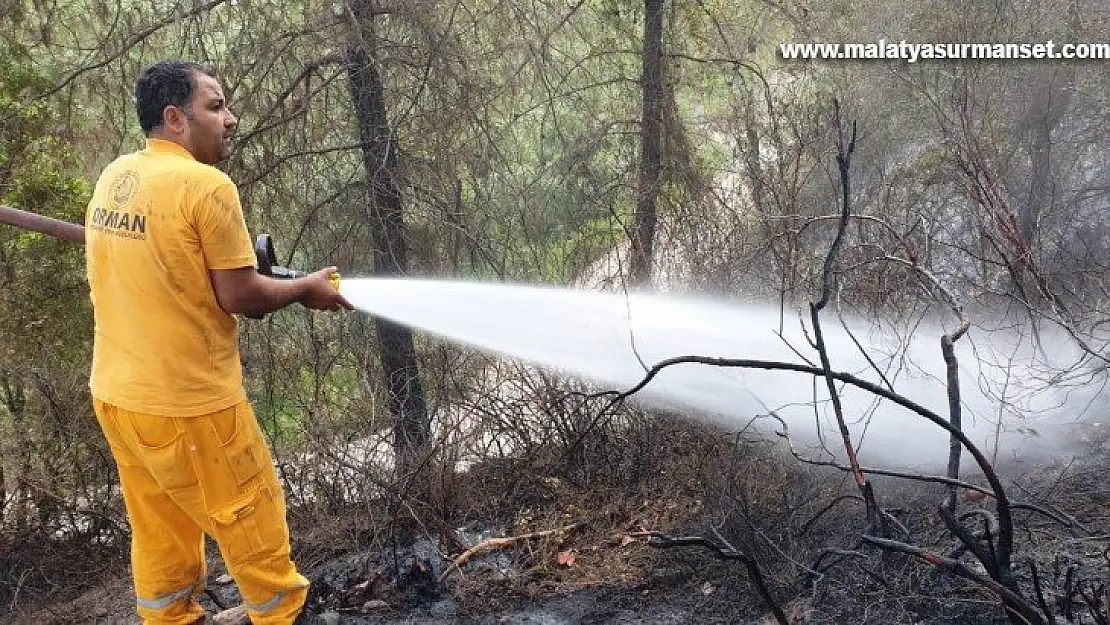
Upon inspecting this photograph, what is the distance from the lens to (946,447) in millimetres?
4469

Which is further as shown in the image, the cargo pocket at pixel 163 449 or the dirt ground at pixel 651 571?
the dirt ground at pixel 651 571

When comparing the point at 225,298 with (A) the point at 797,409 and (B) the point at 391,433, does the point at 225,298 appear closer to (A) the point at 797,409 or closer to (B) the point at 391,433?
(B) the point at 391,433

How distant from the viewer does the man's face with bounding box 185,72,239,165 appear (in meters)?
2.86

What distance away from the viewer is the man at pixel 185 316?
2.73 m

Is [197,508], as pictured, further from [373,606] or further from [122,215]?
[373,606]

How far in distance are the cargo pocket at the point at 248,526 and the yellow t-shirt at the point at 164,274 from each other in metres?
0.35

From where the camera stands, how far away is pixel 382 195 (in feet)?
20.7

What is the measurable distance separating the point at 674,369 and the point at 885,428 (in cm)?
122

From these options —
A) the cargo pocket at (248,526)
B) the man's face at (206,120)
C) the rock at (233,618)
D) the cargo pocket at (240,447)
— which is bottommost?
the rock at (233,618)

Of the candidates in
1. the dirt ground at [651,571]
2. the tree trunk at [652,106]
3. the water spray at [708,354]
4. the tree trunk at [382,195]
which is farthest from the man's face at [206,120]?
the tree trunk at [652,106]

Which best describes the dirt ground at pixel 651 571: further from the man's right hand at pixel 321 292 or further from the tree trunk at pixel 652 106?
the tree trunk at pixel 652 106

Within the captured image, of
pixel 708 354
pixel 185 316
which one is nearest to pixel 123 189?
pixel 185 316

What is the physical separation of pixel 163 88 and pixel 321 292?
2.81 ft

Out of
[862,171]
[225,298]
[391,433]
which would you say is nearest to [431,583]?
[391,433]
